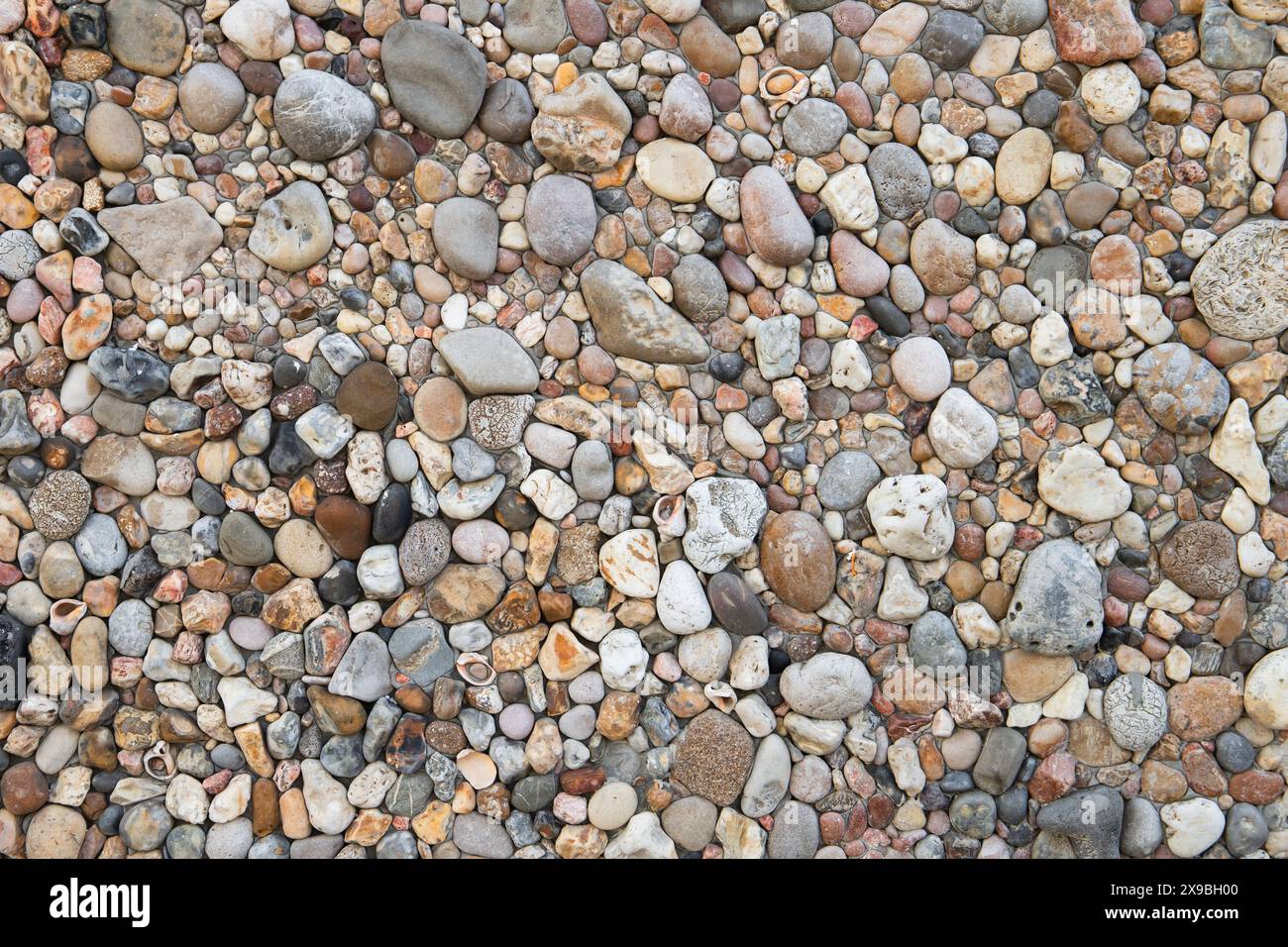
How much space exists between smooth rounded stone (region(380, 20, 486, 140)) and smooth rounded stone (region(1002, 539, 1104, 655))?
1399 mm

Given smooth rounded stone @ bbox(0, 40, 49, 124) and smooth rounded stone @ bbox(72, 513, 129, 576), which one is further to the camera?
smooth rounded stone @ bbox(72, 513, 129, 576)

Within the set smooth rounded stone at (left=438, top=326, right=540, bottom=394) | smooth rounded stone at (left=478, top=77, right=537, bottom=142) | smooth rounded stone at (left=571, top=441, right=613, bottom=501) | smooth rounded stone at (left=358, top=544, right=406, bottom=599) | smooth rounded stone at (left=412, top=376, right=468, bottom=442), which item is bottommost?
smooth rounded stone at (left=358, top=544, right=406, bottom=599)

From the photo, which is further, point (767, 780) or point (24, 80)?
point (767, 780)

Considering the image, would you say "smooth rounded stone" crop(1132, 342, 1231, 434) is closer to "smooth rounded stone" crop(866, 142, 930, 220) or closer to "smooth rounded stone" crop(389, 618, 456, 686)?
"smooth rounded stone" crop(866, 142, 930, 220)

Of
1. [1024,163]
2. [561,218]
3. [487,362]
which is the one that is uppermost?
[1024,163]

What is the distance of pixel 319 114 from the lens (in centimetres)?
155

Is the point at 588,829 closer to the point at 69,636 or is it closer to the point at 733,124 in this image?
the point at 69,636

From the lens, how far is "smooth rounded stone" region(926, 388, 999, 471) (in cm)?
160

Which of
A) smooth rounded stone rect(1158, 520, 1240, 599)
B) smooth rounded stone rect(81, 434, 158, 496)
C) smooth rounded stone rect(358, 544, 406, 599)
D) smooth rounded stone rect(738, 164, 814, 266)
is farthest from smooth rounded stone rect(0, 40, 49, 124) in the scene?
smooth rounded stone rect(1158, 520, 1240, 599)

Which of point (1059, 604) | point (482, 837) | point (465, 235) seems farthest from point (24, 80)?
point (1059, 604)

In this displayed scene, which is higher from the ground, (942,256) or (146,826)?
(942,256)

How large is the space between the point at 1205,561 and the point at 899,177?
3.09 ft

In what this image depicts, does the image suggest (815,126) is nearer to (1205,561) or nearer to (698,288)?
(698,288)

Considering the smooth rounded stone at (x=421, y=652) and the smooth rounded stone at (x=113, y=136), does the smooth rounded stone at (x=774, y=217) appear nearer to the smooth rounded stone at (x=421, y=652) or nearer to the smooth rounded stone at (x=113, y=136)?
the smooth rounded stone at (x=421, y=652)
